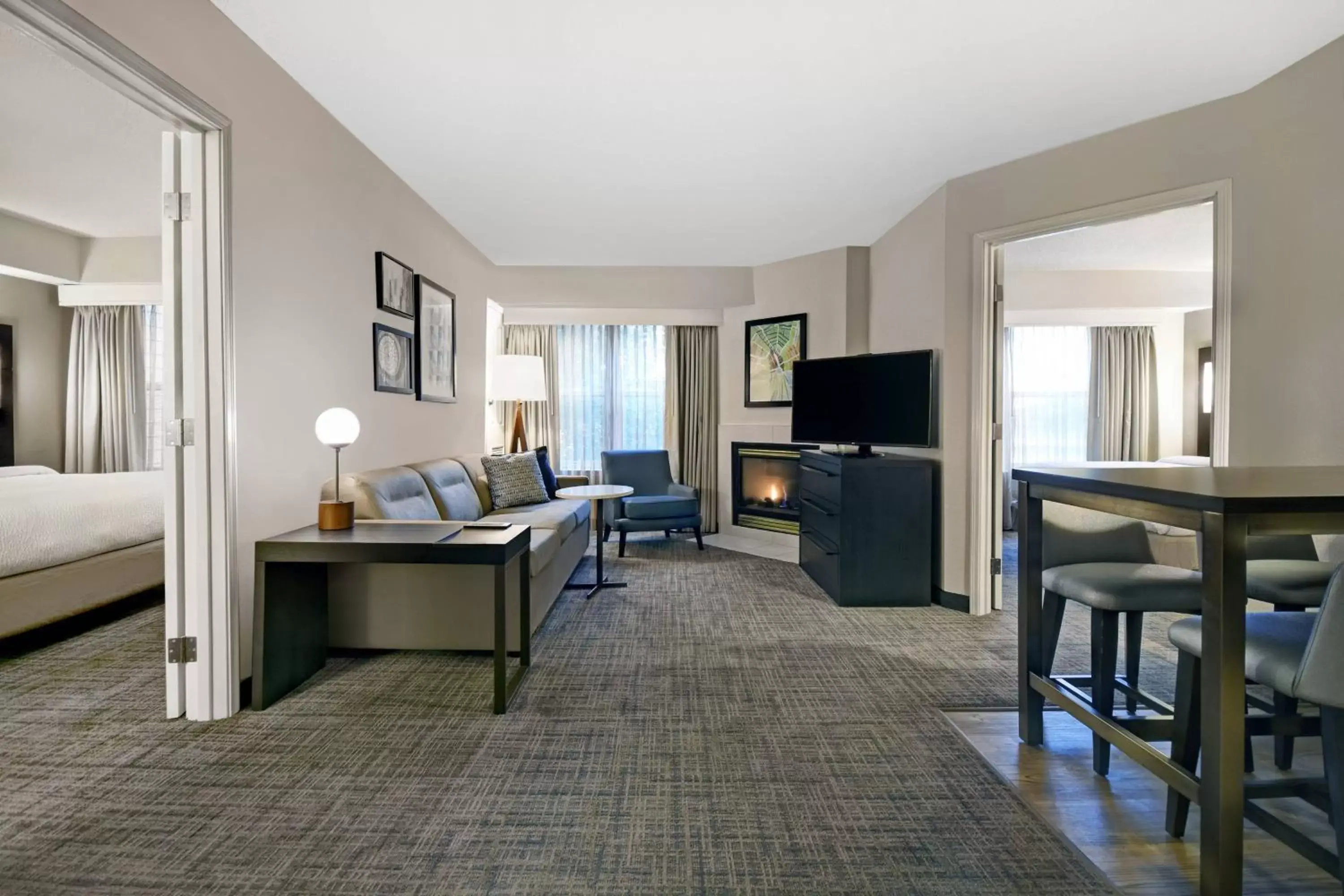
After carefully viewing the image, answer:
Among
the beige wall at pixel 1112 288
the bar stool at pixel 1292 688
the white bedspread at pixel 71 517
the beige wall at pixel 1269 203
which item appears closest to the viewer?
the bar stool at pixel 1292 688

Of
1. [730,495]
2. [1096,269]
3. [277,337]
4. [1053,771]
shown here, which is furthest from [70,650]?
[1096,269]

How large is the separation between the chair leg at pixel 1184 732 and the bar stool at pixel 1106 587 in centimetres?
17

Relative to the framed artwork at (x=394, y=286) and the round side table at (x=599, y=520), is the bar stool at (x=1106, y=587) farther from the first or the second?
the framed artwork at (x=394, y=286)

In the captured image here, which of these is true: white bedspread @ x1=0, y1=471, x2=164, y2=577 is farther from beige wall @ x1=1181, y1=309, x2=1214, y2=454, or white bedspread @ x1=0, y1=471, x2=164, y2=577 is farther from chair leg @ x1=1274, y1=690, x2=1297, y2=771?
beige wall @ x1=1181, y1=309, x2=1214, y2=454

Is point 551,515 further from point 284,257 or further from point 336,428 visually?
point 284,257

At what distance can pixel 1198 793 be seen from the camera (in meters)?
1.34

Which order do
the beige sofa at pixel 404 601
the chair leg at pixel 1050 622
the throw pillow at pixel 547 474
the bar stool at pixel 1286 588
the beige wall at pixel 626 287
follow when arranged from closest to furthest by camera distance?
1. the bar stool at pixel 1286 588
2. the chair leg at pixel 1050 622
3. the beige sofa at pixel 404 601
4. the throw pillow at pixel 547 474
5. the beige wall at pixel 626 287

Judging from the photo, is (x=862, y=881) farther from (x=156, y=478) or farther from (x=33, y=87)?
(x=156, y=478)

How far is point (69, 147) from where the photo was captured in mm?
3342

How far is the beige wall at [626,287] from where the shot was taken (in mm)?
5801

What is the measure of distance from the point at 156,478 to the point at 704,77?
4251 mm

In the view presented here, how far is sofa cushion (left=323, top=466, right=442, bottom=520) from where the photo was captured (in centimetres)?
281

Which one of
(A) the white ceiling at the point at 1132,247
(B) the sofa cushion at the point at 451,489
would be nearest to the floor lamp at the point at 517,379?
(B) the sofa cushion at the point at 451,489

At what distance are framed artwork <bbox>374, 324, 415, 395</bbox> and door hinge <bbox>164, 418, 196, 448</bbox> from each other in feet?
3.84
